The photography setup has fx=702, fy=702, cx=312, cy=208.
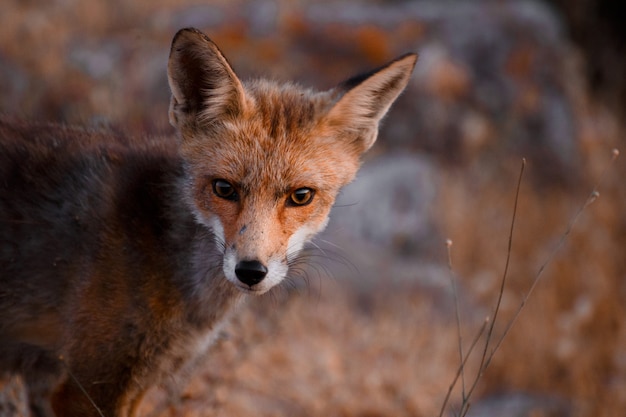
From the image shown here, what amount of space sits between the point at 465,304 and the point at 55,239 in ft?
15.8

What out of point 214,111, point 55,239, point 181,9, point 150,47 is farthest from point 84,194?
point 181,9

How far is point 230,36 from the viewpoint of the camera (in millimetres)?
9016

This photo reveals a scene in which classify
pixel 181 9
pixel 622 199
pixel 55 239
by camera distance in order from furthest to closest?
pixel 181 9
pixel 622 199
pixel 55 239

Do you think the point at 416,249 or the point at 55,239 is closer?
the point at 55,239

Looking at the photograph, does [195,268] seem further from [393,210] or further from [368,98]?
[393,210]

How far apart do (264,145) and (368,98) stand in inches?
24.4

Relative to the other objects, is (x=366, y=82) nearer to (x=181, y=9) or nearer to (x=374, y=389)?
(x=374, y=389)

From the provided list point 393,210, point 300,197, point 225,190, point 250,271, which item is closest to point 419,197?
point 393,210

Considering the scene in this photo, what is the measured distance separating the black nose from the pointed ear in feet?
2.84

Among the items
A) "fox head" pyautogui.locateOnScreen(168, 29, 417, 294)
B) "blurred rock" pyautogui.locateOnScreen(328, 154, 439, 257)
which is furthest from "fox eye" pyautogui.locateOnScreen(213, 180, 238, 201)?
"blurred rock" pyautogui.locateOnScreen(328, 154, 439, 257)

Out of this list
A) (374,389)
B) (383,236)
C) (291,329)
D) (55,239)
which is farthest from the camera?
(383,236)

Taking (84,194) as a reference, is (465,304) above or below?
below

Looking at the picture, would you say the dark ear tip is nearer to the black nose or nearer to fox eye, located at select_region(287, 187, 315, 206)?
fox eye, located at select_region(287, 187, 315, 206)

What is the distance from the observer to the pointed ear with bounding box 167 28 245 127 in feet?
10.6
